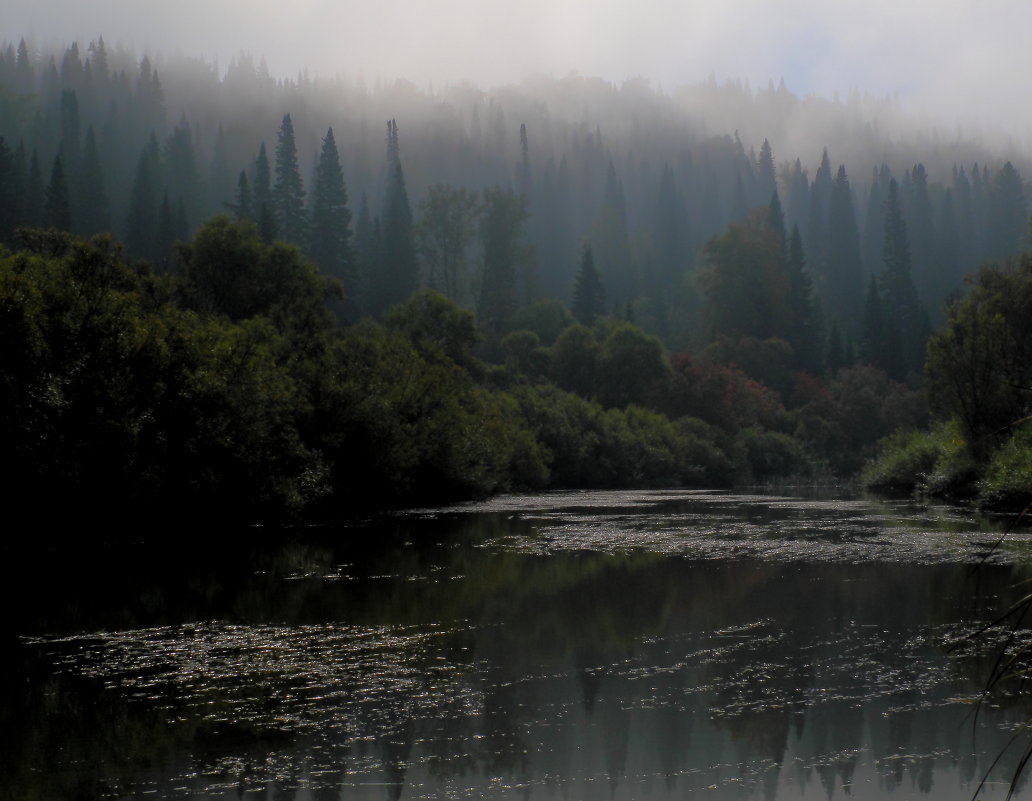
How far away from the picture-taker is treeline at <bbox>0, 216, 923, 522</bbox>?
29.6 m

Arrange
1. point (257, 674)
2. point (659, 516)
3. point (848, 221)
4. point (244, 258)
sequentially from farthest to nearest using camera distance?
point (848, 221) < point (244, 258) < point (659, 516) < point (257, 674)

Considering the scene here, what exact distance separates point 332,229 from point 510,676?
116323mm

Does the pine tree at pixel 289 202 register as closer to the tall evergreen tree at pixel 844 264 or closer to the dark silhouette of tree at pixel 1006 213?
the tall evergreen tree at pixel 844 264

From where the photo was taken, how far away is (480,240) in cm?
14312

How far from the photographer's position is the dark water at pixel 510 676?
985 centimetres

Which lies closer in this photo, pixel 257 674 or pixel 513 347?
pixel 257 674

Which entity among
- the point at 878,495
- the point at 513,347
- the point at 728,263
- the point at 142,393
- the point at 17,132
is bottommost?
the point at 878,495

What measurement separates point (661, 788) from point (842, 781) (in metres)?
1.65

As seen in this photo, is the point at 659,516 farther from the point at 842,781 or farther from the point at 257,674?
the point at 842,781

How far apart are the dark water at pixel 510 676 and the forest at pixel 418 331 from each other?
3.74 metres

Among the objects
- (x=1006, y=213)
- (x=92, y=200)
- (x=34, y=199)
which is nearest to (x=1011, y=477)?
(x=34, y=199)

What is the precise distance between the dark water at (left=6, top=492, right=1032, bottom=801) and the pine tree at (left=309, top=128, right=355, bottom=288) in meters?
97.3

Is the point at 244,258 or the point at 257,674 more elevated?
the point at 244,258

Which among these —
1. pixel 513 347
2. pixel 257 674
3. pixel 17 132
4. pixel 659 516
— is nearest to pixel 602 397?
pixel 513 347
